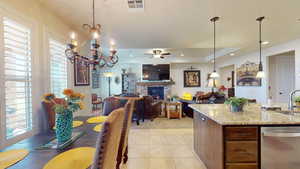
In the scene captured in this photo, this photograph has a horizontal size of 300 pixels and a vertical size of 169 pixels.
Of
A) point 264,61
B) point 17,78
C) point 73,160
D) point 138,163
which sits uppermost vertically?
point 264,61

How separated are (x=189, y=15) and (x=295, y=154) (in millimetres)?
2551

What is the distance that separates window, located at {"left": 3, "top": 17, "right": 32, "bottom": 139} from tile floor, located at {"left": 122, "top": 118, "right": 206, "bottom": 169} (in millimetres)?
1603

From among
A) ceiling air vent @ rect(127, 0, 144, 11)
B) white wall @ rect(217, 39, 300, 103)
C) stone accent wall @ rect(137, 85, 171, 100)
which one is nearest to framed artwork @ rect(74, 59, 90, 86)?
ceiling air vent @ rect(127, 0, 144, 11)

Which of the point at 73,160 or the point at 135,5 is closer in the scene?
the point at 73,160

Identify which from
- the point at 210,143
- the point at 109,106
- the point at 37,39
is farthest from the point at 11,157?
the point at 109,106

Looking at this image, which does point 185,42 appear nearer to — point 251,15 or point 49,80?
point 251,15

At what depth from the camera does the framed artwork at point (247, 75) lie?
20.5 feet

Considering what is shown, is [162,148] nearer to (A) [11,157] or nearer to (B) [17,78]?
(A) [11,157]

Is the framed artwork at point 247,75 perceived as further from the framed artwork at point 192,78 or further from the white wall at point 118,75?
the white wall at point 118,75

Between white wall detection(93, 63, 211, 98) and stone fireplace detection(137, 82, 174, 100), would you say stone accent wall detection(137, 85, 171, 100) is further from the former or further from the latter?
white wall detection(93, 63, 211, 98)

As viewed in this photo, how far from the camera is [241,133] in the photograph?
176cm

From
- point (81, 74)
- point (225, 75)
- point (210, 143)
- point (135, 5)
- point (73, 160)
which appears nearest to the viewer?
point (73, 160)

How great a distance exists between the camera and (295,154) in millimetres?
1745

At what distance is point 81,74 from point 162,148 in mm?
2514
